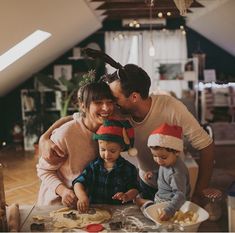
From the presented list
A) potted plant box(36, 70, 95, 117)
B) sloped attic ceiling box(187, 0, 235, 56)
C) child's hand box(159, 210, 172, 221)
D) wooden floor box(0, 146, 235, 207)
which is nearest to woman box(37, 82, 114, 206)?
child's hand box(159, 210, 172, 221)

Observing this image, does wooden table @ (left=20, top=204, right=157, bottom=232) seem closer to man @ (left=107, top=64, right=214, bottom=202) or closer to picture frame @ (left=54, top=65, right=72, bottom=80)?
man @ (left=107, top=64, right=214, bottom=202)

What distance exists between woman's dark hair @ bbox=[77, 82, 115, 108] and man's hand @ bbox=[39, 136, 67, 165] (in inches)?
8.2

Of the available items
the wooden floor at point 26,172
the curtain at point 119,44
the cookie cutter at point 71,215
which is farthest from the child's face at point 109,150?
the curtain at point 119,44

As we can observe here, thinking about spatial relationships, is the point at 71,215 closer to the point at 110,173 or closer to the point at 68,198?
the point at 68,198

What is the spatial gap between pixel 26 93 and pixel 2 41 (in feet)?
8.32

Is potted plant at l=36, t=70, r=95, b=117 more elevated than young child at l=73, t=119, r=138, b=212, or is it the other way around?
potted plant at l=36, t=70, r=95, b=117

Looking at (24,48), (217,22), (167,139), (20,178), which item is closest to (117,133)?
(167,139)

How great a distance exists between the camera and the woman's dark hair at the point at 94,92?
4.08 feet

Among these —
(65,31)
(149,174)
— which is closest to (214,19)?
(65,31)

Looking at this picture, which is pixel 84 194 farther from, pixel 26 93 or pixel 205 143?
pixel 26 93

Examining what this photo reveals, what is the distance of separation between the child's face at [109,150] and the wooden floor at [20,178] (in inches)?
64.9

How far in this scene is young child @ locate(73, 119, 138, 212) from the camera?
3.88ft

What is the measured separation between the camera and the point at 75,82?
17.0 feet

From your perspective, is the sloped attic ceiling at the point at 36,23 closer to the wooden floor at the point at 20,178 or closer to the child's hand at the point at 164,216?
the wooden floor at the point at 20,178
